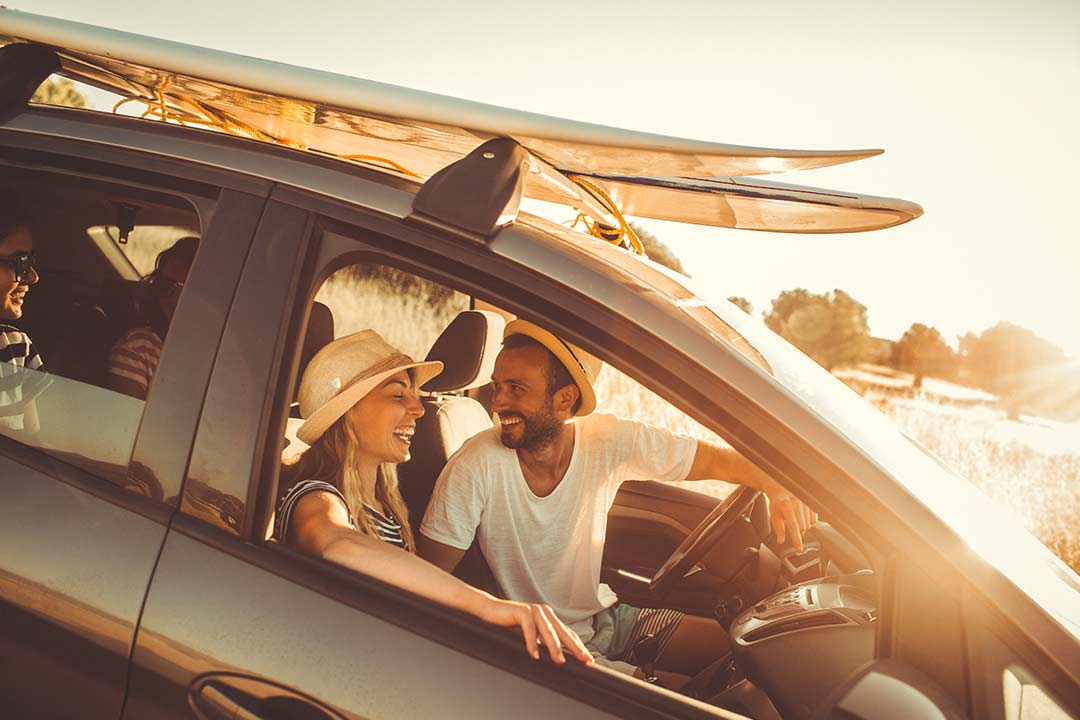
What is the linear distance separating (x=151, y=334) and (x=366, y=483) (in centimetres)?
65

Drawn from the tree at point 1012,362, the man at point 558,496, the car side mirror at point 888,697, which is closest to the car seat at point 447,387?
the man at point 558,496

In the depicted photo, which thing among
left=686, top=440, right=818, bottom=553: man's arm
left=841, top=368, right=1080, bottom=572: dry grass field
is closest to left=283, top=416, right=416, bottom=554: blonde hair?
left=686, top=440, right=818, bottom=553: man's arm

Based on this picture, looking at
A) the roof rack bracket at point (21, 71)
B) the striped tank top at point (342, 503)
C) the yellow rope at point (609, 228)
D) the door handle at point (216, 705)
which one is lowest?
the door handle at point (216, 705)

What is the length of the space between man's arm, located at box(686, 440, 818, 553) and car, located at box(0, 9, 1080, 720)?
35cm

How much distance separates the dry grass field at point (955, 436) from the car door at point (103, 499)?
120 centimetres

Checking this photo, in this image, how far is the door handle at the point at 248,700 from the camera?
4.28 feet

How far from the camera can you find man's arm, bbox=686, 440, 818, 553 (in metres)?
2.28

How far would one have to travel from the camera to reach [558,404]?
8.32ft

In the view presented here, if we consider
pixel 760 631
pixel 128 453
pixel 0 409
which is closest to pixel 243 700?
pixel 128 453

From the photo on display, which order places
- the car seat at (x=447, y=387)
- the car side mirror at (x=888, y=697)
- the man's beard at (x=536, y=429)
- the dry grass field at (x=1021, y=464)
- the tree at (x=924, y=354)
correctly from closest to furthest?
the car side mirror at (x=888, y=697) < the man's beard at (x=536, y=429) < the car seat at (x=447, y=387) < the dry grass field at (x=1021, y=464) < the tree at (x=924, y=354)

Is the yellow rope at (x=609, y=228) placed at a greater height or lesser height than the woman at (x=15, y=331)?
greater

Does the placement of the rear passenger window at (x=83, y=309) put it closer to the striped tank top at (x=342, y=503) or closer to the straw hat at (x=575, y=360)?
the striped tank top at (x=342, y=503)

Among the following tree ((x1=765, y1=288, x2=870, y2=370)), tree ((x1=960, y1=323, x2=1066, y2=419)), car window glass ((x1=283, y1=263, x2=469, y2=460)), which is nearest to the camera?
car window glass ((x1=283, y1=263, x2=469, y2=460))

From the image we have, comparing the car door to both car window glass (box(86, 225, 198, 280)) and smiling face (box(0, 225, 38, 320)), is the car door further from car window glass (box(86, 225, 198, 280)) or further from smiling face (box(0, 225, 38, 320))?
car window glass (box(86, 225, 198, 280))
